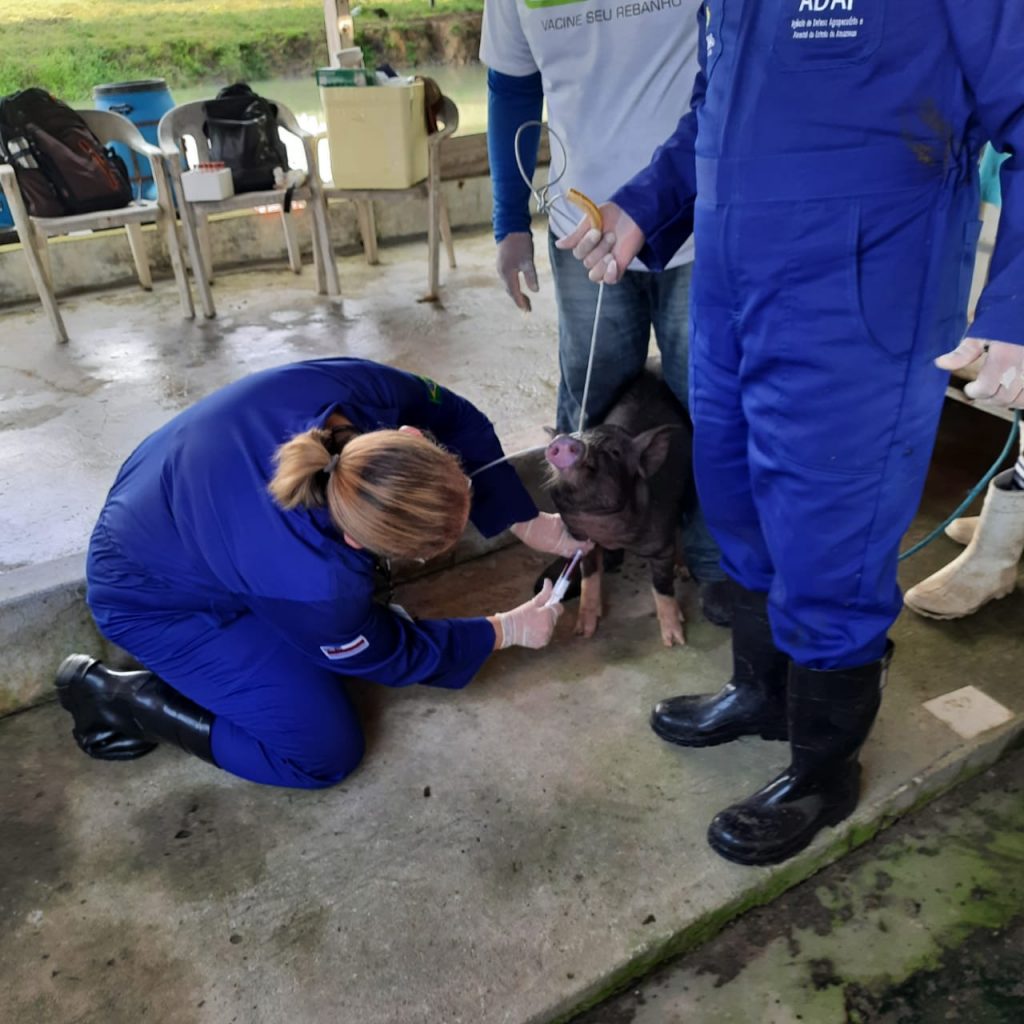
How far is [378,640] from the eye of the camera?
6.39ft

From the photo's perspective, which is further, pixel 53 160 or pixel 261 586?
pixel 53 160

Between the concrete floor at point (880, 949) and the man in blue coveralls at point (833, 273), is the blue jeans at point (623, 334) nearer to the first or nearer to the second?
the man in blue coveralls at point (833, 273)

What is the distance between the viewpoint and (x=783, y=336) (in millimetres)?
1438

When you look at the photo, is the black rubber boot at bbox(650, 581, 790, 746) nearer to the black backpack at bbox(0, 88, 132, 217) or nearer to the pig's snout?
the pig's snout

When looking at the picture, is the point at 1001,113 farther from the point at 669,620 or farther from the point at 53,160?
the point at 53,160

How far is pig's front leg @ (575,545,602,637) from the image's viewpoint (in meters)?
2.57

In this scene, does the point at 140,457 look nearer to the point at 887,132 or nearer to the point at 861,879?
the point at 887,132

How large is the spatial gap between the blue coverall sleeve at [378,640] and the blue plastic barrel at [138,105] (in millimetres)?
4131

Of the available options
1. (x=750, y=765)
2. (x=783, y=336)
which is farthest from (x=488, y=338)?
(x=783, y=336)

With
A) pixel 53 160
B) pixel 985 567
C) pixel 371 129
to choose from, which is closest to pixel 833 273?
pixel 985 567

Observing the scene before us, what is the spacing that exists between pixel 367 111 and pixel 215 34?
5.10 ft

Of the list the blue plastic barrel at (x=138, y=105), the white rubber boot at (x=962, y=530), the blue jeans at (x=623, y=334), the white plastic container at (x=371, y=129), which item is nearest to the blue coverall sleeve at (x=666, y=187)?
the blue jeans at (x=623, y=334)

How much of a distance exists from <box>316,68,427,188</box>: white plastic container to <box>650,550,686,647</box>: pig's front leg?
3006mm

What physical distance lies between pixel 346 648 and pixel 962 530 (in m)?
2.04
